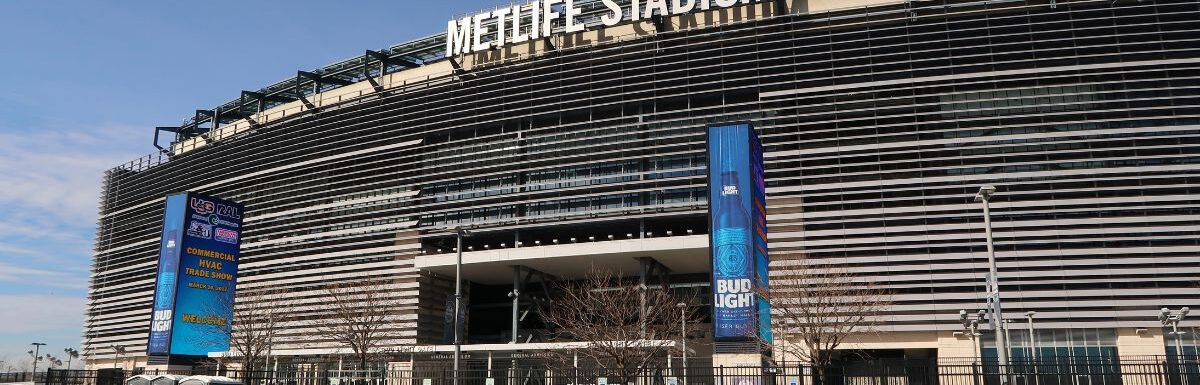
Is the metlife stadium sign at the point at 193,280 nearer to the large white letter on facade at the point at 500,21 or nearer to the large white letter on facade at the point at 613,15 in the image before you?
the large white letter on facade at the point at 500,21

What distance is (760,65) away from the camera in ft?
206

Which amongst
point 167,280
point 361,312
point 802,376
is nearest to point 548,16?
point 361,312

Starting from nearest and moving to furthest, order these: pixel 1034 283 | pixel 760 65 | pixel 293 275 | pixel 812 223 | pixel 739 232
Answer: pixel 739 232 < pixel 1034 283 < pixel 812 223 < pixel 760 65 < pixel 293 275

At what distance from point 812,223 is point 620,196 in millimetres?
14549

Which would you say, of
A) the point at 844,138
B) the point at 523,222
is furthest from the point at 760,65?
the point at 523,222

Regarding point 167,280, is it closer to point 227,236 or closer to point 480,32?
point 227,236

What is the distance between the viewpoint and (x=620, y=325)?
45.5 metres

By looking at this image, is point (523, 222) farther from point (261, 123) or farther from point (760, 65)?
point (261, 123)

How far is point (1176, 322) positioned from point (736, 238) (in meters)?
22.5

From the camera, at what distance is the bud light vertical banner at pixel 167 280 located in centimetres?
5900

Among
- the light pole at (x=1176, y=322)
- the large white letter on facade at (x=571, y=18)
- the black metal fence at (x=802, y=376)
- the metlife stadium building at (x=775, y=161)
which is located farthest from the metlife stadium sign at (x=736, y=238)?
the large white letter on facade at (x=571, y=18)

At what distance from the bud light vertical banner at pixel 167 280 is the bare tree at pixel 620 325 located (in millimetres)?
24649

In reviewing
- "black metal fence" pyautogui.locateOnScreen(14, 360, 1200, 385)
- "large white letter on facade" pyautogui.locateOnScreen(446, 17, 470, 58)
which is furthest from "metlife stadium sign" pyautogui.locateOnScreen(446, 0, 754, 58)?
"black metal fence" pyautogui.locateOnScreen(14, 360, 1200, 385)

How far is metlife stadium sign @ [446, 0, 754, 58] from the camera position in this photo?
65688mm
